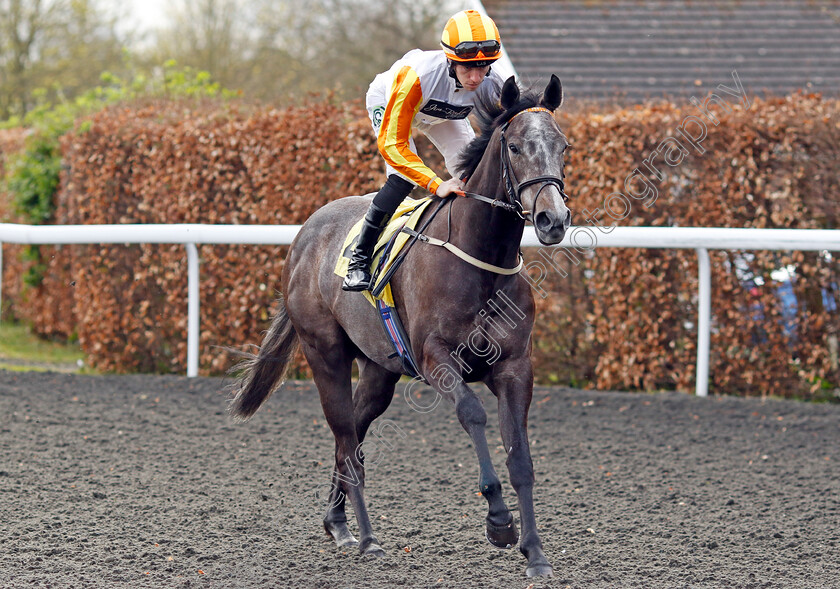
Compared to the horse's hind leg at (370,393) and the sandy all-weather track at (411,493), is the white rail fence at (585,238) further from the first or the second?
the horse's hind leg at (370,393)

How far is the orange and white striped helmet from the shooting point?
354cm

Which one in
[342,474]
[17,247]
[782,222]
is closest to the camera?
[342,474]

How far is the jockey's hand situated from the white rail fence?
276 centimetres

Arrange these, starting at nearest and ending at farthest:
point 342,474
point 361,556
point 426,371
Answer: point 426,371
point 361,556
point 342,474

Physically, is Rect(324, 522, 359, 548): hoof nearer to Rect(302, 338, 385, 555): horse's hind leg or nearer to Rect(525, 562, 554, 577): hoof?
Rect(302, 338, 385, 555): horse's hind leg

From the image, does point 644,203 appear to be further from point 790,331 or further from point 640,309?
point 790,331

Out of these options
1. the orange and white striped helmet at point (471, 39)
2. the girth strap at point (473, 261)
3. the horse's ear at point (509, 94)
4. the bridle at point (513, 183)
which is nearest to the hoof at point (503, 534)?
the girth strap at point (473, 261)

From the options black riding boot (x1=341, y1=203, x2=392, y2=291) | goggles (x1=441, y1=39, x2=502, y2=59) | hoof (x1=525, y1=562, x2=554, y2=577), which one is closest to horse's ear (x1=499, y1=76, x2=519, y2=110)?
goggles (x1=441, y1=39, x2=502, y2=59)

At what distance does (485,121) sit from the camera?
3.55 meters

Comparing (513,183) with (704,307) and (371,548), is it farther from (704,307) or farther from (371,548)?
(704,307)

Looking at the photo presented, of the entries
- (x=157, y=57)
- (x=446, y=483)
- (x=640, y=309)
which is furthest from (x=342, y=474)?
(x=157, y=57)

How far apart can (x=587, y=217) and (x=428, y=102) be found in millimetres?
3326

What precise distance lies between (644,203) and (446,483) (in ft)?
10.0

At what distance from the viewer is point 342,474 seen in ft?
13.6
